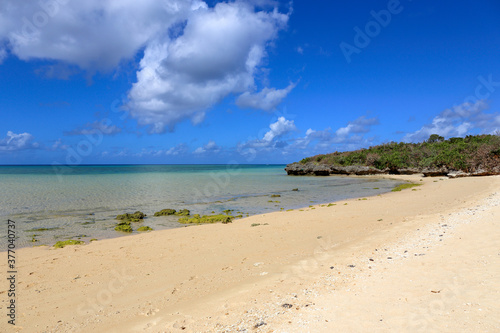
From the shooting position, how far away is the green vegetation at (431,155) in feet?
135

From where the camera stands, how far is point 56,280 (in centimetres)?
739

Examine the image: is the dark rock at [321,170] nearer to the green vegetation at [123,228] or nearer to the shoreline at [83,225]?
the shoreline at [83,225]

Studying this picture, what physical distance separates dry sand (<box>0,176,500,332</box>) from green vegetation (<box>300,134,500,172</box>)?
38852mm

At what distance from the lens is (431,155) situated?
54.5 m

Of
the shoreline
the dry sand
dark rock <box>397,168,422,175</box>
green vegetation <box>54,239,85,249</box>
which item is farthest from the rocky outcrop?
green vegetation <box>54,239,85,249</box>

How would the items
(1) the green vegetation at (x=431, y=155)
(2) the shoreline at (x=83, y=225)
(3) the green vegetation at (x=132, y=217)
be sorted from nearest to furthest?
(2) the shoreline at (x=83, y=225)
(3) the green vegetation at (x=132, y=217)
(1) the green vegetation at (x=431, y=155)

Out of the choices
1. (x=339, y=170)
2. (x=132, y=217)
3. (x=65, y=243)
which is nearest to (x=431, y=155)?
(x=339, y=170)

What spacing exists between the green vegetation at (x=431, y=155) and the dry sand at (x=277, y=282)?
127 ft

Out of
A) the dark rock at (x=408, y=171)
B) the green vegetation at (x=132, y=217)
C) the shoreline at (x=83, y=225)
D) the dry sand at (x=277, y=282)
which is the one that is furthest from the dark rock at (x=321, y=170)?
the dry sand at (x=277, y=282)

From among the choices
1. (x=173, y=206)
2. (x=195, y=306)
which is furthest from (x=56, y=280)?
(x=173, y=206)

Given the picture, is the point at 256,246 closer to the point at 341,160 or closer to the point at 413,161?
the point at 413,161

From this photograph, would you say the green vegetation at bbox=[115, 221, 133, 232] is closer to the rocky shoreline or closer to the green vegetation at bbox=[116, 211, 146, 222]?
the green vegetation at bbox=[116, 211, 146, 222]

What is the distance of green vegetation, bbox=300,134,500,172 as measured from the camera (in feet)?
135

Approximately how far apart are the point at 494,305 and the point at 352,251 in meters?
4.03
